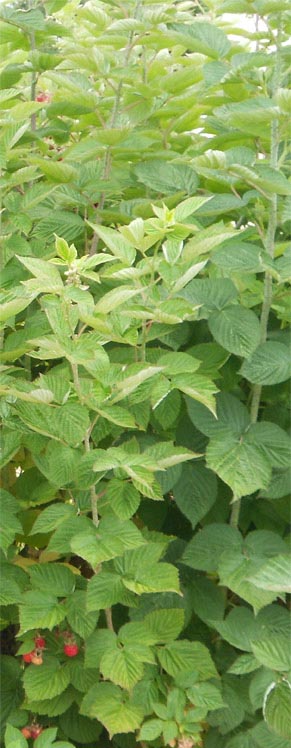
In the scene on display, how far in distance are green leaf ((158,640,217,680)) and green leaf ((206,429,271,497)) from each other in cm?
Answer: 28

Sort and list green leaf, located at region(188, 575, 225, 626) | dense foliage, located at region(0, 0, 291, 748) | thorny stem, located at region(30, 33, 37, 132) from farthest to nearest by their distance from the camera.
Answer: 1. thorny stem, located at region(30, 33, 37, 132)
2. green leaf, located at region(188, 575, 225, 626)
3. dense foliage, located at region(0, 0, 291, 748)

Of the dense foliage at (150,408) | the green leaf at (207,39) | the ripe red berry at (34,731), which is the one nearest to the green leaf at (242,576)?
the dense foliage at (150,408)

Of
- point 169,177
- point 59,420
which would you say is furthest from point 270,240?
point 59,420

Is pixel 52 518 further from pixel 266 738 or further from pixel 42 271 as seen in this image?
pixel 266 738

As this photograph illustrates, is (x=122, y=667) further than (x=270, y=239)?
No

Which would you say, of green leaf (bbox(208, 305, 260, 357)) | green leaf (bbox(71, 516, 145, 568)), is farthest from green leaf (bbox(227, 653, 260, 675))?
green leaf (bbox(208, 305, 260, 357))

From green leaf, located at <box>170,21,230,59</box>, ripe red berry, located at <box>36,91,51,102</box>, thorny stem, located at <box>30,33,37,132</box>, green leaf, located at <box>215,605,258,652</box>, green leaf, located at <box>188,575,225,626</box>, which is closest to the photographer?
green leaf, located at <box>215,605,258,652</box>

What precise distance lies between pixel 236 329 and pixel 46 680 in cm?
61

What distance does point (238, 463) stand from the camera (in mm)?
1283

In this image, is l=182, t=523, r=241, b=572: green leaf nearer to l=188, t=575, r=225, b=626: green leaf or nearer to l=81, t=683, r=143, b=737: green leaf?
l=188, t=575, r=225, b=626: green leaf

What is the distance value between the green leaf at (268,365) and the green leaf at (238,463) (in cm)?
10

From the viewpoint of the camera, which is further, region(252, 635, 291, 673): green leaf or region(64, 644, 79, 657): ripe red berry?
region(64, 644, 79, 657): ripe red berry

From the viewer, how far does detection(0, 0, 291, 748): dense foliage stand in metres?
1.22

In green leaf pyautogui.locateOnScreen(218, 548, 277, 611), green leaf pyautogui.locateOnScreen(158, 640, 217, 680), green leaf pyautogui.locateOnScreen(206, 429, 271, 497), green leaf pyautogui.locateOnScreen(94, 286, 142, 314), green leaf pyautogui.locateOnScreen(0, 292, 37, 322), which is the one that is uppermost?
green leaf pyautogui.locateOnScreen(94, 286, 142, 314)
